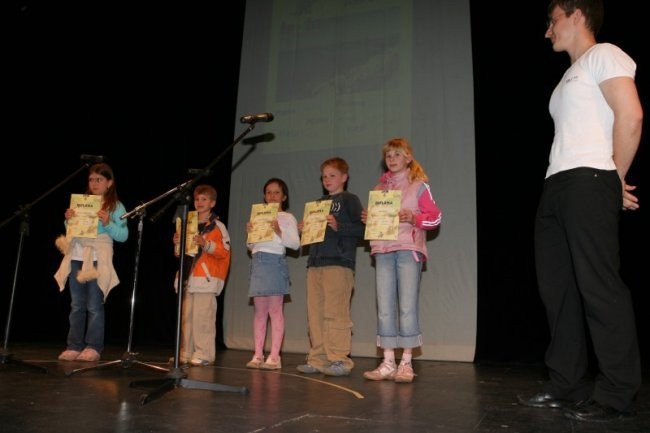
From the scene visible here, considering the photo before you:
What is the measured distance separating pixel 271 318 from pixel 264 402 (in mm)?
1562

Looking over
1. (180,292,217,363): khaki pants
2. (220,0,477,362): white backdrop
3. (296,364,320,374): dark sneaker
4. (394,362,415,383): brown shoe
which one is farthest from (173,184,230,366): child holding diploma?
(394,362,415,383): brown shoe

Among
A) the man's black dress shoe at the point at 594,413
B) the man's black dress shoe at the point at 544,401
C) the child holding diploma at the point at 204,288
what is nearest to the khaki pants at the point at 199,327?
the child holding diploma at the point at 204,288

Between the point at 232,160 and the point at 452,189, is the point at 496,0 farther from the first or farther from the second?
the point at 232,160

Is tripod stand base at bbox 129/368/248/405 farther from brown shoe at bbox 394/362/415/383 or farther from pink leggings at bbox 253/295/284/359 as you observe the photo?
pink leggings at bbox 253/295/284/359

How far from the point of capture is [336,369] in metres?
3.25

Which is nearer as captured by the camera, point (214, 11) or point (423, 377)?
point (423, 377)

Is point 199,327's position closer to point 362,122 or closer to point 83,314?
point 83,314

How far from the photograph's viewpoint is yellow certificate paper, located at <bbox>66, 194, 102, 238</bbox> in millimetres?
3605

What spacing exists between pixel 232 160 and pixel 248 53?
1.04 meters

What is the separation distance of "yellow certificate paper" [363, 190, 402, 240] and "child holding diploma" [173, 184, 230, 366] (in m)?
1.23

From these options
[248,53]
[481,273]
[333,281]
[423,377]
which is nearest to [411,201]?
[333,281]

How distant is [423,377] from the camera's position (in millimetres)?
3250

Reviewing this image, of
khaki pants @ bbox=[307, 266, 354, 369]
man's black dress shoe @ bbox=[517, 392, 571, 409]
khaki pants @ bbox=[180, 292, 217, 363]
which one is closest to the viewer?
man's black dress shoe @ bbox=[517, 392, 571, 409]

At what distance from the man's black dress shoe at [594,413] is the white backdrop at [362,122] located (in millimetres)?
2171
